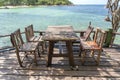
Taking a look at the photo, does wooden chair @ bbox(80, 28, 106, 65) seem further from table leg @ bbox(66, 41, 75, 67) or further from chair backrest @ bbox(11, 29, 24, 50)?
chair backrest @ bbox(11, 29, 24, 50)

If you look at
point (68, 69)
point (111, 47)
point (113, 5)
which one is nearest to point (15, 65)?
point (68, 69)

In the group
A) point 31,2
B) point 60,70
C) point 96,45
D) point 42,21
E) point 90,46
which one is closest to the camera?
point 60,70

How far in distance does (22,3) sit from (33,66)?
90.7 m

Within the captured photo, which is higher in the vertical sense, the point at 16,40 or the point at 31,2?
the point at 16,40

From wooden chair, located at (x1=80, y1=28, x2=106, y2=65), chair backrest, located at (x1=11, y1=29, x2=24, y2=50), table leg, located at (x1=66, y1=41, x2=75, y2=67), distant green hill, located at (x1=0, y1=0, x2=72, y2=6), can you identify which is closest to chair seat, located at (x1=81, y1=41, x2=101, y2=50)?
wooden chair, located at (x1=80, y1=28, x2=106, y2=65)

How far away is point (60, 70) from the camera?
4195mm

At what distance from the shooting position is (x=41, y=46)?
5645 millimetres

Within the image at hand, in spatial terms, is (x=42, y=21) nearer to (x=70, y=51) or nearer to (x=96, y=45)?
(x=96, y=45)

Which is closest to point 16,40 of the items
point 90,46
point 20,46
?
point 20,46

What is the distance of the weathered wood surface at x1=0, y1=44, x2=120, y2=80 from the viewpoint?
3863mm

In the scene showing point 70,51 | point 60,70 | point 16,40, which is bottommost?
point 60,70

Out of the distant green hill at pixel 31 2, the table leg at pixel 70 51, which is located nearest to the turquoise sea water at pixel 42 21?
the table leg at pixel 70 51

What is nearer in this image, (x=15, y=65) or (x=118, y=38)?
(x=15, y=65)

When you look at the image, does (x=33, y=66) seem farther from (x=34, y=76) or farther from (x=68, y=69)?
(x=68, y=69)
